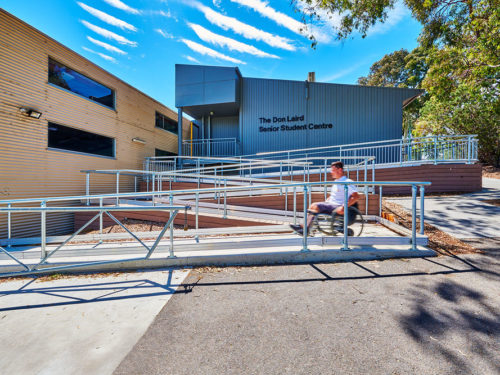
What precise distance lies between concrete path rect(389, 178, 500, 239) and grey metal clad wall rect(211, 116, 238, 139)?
10582 millimetres

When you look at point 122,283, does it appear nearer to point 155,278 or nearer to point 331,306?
→ point 155,278

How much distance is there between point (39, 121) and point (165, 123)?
→ 25.3 feet

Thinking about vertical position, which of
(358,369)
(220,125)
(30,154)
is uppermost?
(220,125)

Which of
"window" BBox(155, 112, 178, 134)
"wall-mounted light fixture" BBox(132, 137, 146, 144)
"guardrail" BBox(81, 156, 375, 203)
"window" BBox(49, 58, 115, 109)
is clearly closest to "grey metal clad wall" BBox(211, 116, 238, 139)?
"window" BBox(155, 112, 178, 134)

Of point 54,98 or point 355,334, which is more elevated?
point 54,98

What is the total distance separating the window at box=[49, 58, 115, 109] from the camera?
8.12 metres

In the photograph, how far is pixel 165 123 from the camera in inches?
582

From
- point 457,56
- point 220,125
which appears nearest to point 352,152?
point 457,56

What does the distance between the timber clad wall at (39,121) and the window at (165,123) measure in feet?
11.3

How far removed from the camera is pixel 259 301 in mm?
2463

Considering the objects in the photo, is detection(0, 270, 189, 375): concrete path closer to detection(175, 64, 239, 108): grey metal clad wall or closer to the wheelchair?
the wheelchair

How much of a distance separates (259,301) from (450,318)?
1843 millimetres

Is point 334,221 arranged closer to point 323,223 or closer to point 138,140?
point 323,223

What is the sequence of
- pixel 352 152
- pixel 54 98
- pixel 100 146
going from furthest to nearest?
1. pixel 352 152
2. pixel 100 146
3. pixel 54 98
